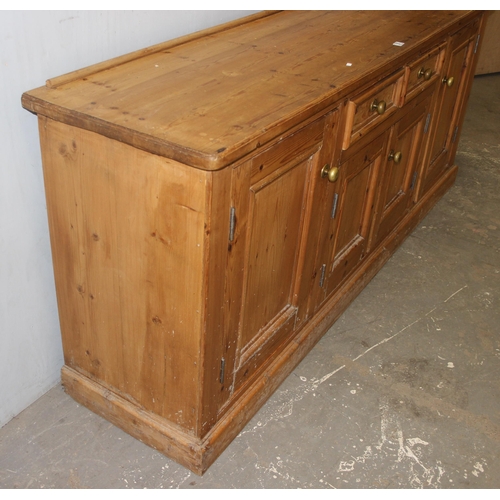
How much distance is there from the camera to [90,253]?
1.57 m

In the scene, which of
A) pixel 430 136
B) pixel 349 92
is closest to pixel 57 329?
pixel 349 92

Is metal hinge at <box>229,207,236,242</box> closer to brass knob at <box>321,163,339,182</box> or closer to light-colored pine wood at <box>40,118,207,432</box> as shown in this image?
light-colored pine wood at <box>40,118,207,432</box>

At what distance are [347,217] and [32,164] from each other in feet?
3.39

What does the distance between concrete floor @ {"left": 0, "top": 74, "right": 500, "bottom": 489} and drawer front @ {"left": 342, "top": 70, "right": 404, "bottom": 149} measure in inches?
29.9

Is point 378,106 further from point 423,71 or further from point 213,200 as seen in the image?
point 213,200

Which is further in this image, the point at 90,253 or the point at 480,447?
the point at 480,447

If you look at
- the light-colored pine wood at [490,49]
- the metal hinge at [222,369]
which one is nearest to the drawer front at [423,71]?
the metal hinge at [222,369]

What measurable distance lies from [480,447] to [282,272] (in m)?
0.78

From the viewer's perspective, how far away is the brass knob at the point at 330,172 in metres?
1.69

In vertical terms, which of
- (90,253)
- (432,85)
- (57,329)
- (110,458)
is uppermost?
(432,85)

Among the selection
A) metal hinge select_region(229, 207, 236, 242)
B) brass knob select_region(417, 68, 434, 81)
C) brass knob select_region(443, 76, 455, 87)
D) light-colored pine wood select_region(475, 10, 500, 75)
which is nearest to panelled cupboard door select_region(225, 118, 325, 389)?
metal hinge select_region(229, 207, 236, 242)

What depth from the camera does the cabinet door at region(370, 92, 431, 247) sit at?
2.23 m

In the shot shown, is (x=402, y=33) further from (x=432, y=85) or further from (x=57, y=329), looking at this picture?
(x=57, y=329)

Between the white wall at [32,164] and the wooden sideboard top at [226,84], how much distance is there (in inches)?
2.3
